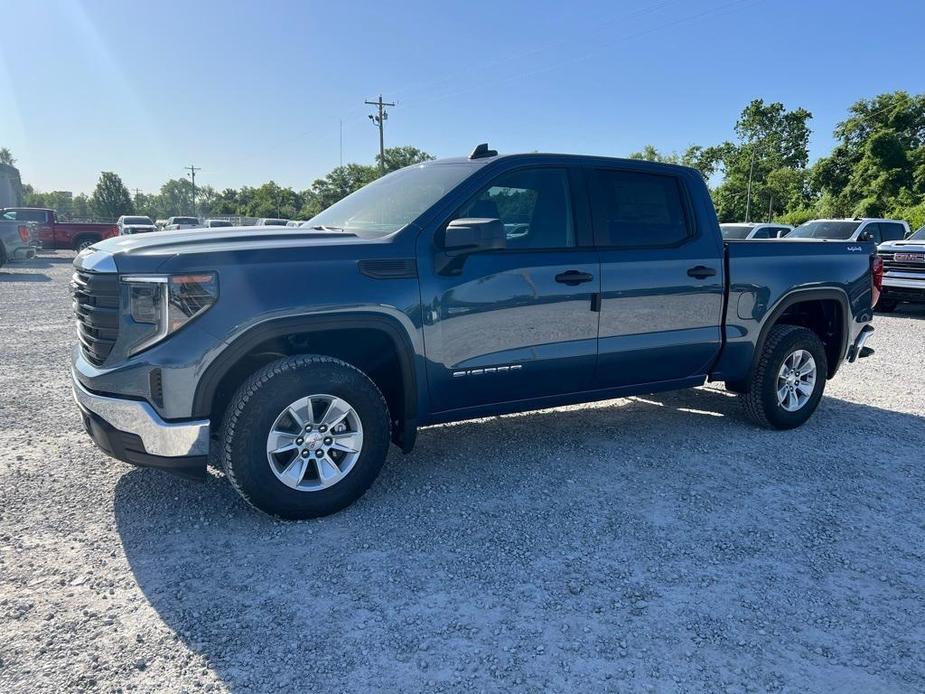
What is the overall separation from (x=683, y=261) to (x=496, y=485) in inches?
79.9

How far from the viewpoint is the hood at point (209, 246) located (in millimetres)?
3076

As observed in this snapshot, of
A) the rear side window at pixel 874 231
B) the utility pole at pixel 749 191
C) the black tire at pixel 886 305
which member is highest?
the utility pole at pixel 749 191

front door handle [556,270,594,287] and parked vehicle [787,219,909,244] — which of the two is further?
parked vehicle [787,219,909,244]

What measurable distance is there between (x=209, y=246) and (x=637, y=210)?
109 inches

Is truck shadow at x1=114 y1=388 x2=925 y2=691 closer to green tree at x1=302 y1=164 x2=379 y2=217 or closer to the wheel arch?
the wheel arch

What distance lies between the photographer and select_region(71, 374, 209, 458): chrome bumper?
3.06m

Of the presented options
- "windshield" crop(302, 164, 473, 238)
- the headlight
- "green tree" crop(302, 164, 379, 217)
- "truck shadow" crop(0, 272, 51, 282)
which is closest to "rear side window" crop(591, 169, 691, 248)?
"windshield" crop(302, 164, 473, 238)

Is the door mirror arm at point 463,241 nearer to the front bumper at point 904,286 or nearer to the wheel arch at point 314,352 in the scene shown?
the wheel arch at point 314,352

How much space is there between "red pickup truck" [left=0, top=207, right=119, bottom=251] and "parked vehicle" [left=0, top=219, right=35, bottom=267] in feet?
20.3

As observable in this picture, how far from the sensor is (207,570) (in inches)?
116

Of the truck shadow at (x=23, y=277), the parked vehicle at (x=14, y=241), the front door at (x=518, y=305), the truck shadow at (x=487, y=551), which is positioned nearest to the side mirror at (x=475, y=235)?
the front door at (x=518, y=305)

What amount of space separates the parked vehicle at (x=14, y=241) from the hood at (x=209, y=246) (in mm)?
18137

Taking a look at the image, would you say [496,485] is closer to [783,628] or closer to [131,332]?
[783,628]

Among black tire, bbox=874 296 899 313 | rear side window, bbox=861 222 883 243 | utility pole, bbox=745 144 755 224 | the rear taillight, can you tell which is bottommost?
black tire, bbox=874 296 899 313
